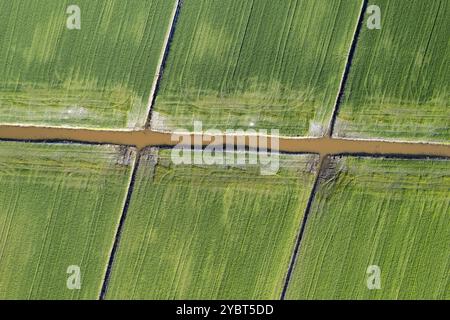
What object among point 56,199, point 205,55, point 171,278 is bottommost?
point 171,278

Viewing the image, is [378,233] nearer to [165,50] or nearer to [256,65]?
[256,65]

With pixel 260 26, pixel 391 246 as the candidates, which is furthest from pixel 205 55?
→ pixel 391 246

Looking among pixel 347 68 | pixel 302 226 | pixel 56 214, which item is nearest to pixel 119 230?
pixel 56 214

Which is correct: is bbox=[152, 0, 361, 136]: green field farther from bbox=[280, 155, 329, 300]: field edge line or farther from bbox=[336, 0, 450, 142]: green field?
bbox=[280, 155, 329, 300]: field edge line

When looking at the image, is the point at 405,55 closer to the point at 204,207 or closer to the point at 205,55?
the point at 205,55

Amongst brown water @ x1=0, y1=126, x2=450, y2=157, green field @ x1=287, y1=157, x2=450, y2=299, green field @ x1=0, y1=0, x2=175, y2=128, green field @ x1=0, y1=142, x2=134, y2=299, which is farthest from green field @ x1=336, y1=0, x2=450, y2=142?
green field @ x1=0, y1=142, x2=134, y2=299

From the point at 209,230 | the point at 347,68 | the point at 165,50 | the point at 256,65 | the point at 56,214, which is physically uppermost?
the point at 347,68
